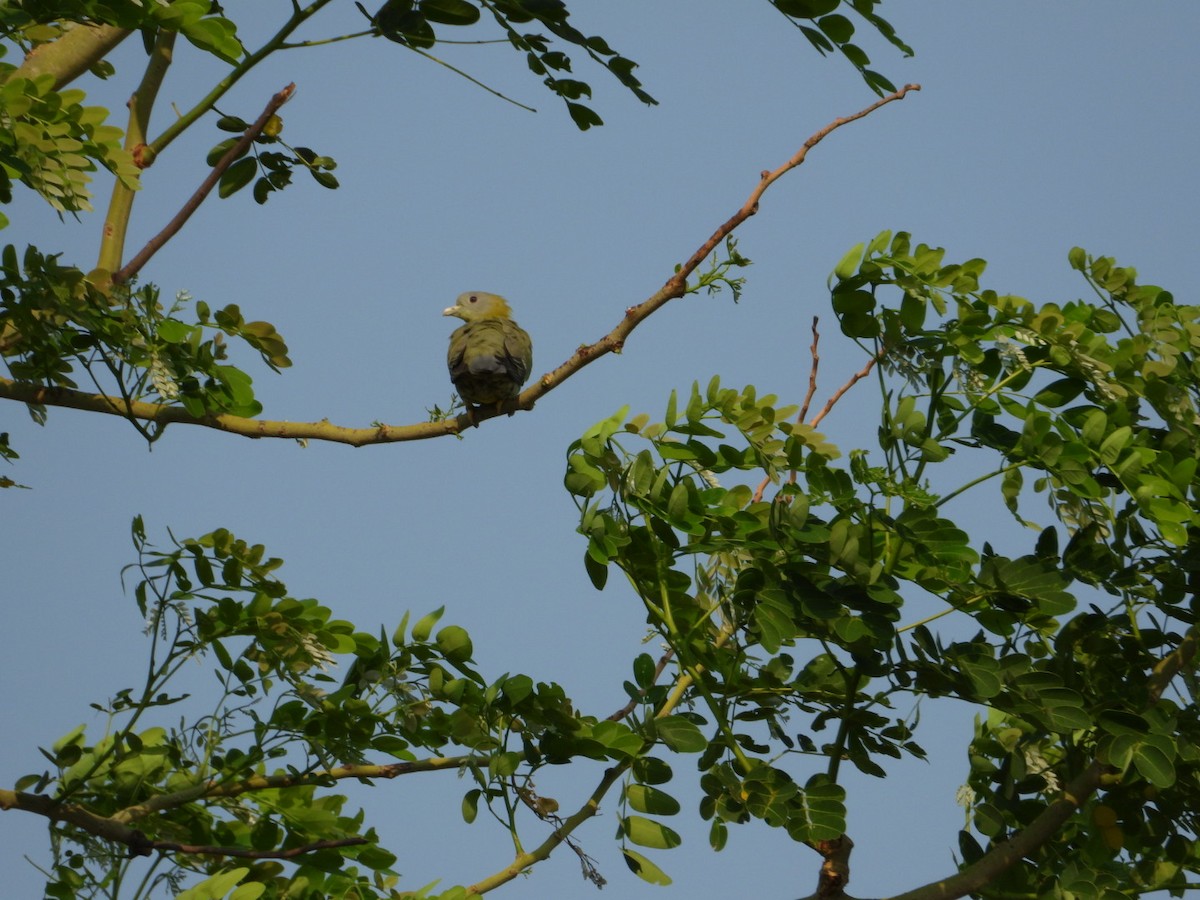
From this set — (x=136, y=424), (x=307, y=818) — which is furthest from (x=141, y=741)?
(x=136, y=424)

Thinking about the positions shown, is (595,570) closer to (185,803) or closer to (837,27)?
(185,803)

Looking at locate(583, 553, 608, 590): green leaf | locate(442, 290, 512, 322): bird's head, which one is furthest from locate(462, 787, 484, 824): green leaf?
locate(442, 290, 512, 322): bird's head

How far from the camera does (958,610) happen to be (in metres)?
2.76

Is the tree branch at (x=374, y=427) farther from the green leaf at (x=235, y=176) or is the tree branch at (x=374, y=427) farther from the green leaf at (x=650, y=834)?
the green leaf at (x=650, y=834)

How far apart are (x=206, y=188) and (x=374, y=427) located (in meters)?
0.77

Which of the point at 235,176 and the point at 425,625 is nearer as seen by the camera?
the point at 425,625

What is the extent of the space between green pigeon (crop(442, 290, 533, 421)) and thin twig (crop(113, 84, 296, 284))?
1964 millimetres

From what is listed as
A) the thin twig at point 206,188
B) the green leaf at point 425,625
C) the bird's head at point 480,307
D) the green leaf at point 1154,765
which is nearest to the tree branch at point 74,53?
the thin twig at point 206,188

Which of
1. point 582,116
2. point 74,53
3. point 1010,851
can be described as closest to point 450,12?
point 582,116

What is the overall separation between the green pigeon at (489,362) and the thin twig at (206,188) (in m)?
1.96

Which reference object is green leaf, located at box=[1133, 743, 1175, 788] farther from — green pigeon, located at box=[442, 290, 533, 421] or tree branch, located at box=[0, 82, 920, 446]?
green pigeon, located at box=[442, 290, 533, 421]

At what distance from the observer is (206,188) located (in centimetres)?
335

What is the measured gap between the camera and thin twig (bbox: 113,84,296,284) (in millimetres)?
3188

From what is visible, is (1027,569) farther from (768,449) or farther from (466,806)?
(466,806)
